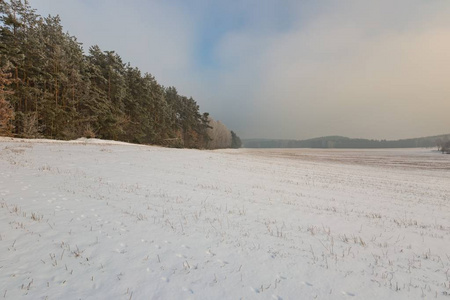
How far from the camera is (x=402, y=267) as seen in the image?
4.80 meters

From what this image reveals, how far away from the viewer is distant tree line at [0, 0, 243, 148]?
25500mm

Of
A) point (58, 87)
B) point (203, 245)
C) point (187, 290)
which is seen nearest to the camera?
point (187, 290)

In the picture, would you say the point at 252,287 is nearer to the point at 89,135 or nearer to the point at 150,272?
the point at 150,272

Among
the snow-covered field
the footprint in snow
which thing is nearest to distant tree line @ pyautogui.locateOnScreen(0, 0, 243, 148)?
the snow-covered field

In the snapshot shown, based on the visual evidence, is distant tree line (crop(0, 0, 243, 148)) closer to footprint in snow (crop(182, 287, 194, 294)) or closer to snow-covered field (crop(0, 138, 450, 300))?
snow-covered field (crop(0, 138, 450, 300))

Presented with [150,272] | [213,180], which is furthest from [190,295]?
[213,180]

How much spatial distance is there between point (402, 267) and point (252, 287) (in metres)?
3.91

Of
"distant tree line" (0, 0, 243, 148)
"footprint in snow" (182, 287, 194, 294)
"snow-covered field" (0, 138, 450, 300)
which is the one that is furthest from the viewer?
"distant tree line" (0, 0, 243, 148)

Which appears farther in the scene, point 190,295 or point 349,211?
point 349,211

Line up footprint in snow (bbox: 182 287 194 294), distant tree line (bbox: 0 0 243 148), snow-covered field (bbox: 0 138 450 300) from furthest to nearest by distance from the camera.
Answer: distant tree line (bbox: 0 0 243 148), snow-covered field (bbox: 0 138 450 300), footprint in snow (bbox: 182 287 194 294)

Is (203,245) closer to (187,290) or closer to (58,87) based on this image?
(187,290)

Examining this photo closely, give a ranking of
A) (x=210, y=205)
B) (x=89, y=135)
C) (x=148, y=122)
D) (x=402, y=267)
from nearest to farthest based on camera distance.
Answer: (x=402, y=267)
(x=210, y=205)
(x=89, y=135)
(x=148, y=122)

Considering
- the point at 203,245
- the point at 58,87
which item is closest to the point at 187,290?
the point at 203,245

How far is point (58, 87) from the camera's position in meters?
29.1
